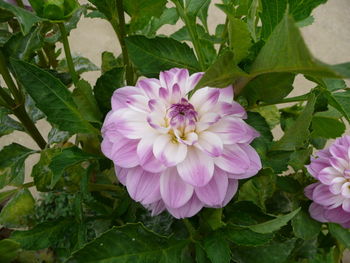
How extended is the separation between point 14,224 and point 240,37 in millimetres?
216

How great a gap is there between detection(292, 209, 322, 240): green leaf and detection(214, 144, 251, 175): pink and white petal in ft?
0.33

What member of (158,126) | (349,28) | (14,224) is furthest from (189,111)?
(349,28)

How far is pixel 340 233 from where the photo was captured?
27 cm

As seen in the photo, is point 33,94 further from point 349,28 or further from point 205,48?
point 349,28

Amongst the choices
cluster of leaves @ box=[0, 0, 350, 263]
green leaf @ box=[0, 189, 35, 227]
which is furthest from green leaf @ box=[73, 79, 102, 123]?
green leaf @ box=[0, 189, 35, 227]

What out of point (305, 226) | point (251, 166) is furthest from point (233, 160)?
point (305, 226)

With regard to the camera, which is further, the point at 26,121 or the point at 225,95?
the point at 26,121

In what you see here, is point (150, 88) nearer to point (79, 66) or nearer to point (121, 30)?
point (121, 30)

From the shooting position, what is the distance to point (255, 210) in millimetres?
241

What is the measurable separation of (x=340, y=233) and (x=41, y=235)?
187 millimetres

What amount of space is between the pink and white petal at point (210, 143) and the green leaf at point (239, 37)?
35 millimetres

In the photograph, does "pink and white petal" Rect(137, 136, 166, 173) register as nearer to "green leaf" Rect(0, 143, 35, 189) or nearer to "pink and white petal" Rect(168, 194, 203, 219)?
"pink and white petal" Rect(168, 194, 203, 219)

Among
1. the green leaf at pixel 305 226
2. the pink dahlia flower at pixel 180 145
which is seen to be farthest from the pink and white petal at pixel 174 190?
the green leaf at pixel 305 226

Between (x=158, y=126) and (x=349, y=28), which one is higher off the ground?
(x=158, y=126)
